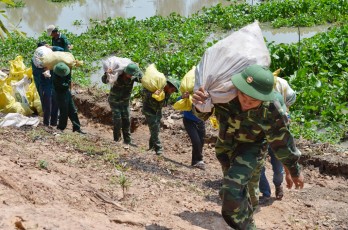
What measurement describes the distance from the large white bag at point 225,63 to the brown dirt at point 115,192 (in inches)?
45.6

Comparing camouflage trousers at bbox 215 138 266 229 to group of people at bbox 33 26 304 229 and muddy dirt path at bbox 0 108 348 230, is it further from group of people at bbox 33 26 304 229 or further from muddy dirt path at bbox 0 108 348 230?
muddy dirt path at bbox 0 108 348 230

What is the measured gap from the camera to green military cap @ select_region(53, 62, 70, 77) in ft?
25.4

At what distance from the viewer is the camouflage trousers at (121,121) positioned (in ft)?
26.1

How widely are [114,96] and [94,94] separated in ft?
9.49

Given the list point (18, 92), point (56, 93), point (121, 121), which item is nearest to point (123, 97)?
point (121, 121)

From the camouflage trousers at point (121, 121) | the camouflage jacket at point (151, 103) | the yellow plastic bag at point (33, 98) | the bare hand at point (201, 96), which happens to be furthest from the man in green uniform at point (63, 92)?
the bare hand at point (201, 96)

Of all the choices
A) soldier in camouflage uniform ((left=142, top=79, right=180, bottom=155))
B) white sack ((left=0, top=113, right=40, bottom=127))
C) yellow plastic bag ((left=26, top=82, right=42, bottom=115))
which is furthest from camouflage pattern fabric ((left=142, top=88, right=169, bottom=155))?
yellow plastic bag ((left=26, top=82, right=42, bottom=115))

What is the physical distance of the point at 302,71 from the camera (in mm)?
9664

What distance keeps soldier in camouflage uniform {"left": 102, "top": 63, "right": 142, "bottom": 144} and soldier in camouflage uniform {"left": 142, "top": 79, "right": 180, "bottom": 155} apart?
0.39 metres

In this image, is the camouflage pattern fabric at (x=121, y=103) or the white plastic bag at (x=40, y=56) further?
the white plastic bag at (x=40, y=56)

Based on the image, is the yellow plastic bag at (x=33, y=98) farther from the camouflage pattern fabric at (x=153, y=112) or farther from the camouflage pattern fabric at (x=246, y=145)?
the camouflage pattern fabric at (x=246, y=145)

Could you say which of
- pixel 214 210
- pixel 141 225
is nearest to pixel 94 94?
pixel 214 210

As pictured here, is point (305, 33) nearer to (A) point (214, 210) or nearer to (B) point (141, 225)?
(A) point (214, 210)

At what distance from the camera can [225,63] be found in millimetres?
4164
